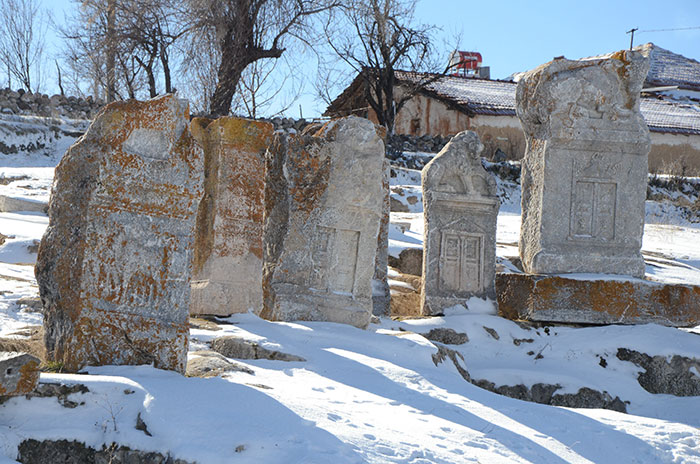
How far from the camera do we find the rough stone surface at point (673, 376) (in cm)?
616

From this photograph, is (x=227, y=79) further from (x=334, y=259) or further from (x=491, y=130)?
(x=334, y=259)

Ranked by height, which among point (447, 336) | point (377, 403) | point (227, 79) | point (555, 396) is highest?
point (227, 79)

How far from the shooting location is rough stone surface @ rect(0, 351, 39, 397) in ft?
9.66

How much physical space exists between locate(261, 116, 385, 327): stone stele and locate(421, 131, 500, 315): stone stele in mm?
1510

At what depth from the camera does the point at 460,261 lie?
7.35m

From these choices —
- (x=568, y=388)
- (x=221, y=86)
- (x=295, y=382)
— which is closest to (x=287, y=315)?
(x=295, y=382)

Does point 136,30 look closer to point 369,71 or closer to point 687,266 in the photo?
point 369,71

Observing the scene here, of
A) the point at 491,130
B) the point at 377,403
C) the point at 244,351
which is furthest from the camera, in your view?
the point at 491,130

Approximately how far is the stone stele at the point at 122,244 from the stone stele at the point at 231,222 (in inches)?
87.7

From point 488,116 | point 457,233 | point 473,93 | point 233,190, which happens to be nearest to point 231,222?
point 233,190

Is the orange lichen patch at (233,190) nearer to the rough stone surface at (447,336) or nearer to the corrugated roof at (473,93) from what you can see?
the rough stone surface at (447,336)

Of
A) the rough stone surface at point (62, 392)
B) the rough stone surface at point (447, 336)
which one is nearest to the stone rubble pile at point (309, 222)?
the rough stone surface at point (62, 392)

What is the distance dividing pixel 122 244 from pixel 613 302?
185 inches

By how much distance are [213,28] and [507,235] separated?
10.8m
